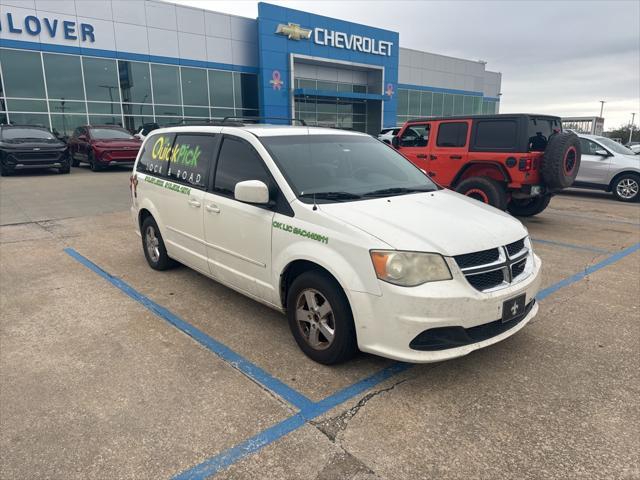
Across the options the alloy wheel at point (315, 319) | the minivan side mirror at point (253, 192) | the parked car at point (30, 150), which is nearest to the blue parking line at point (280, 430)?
the alloy wheel at point (315, 319)

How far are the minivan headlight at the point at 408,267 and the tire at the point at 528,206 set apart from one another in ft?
22.4

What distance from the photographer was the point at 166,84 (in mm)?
25328

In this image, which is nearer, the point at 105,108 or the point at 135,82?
the point at 105,108

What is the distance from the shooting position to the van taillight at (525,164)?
765 centimetres

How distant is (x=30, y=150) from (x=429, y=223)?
1578cm

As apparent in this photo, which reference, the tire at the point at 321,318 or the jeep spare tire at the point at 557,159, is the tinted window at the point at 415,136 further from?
the tire at the point at 321,318

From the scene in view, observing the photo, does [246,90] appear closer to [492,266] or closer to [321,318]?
[321,318]

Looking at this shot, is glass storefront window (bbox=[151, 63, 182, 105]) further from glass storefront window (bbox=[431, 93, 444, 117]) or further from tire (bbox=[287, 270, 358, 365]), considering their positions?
tire (bbox=[287, 270, 358, 365])

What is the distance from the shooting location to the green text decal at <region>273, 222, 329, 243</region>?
127 inches

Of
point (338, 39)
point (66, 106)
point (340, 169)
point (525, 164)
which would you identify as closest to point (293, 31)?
point (338, 39)

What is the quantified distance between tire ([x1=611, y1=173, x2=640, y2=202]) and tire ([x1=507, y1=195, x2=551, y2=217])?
4.26 metres

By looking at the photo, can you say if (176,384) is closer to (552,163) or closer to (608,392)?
(608,392)

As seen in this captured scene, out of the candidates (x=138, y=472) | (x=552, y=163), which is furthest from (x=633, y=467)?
(x=552, y=163)

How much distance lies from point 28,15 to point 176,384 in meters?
24.2
